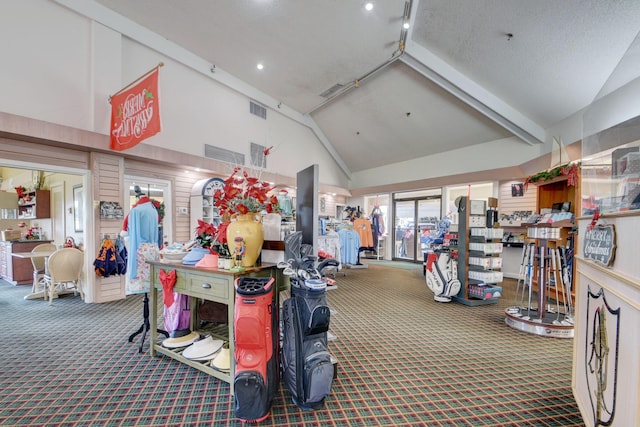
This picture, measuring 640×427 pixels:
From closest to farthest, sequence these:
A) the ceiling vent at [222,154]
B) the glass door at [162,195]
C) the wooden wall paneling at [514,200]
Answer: the glass door at [162,195]
the ceiling vent at [222,154]
the wooden wall paneling at [514,200]

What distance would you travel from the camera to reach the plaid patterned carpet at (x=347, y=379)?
6.13 ft

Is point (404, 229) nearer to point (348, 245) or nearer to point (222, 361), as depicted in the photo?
point (348, 245)

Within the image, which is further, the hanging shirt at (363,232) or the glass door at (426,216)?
the glass door at (426,216)

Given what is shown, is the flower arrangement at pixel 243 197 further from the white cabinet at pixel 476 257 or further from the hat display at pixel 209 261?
the white cabinet at pixel 476 257

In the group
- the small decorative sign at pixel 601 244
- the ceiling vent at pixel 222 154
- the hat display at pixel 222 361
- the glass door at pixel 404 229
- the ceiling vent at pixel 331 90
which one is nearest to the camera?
the small decorative sign at pixel 601 244

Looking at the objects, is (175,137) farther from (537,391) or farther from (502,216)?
(502,216)

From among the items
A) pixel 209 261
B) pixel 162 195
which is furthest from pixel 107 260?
pixel 209 261

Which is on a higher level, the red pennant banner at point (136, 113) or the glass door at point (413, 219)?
the red pennant banner at point (136, 113)

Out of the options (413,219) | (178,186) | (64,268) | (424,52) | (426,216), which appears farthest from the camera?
(413,219)

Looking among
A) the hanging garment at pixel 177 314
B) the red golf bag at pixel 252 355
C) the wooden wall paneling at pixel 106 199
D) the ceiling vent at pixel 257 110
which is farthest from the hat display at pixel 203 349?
the ceiling vent at pixel 257 110

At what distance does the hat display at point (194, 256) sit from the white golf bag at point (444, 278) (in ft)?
12.7

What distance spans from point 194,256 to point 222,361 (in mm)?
936

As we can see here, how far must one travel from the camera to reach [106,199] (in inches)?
185

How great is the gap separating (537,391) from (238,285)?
99.4 inches
